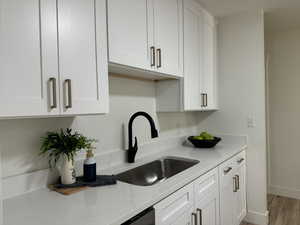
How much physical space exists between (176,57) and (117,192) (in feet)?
4.02

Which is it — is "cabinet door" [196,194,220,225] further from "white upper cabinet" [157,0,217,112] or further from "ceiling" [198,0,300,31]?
"ceiling" [198,0,300,31]

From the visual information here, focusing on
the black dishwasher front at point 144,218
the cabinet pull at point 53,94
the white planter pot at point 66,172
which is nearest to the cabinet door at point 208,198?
the black dishwasher front at point 144,218

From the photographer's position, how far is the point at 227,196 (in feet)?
6.98

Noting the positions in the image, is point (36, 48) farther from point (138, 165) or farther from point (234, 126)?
point (234, 126)

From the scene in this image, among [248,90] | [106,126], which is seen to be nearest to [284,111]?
[248,90]

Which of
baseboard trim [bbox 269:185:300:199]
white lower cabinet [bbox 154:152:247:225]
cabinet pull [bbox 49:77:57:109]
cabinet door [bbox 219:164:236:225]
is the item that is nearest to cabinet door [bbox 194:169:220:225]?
white lower cabinet [bbox 154:152:247:225]

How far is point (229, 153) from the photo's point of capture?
2166mm

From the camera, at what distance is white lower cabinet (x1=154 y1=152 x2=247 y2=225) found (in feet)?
4.31

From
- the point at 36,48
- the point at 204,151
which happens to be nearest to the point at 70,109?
the point at 36,48

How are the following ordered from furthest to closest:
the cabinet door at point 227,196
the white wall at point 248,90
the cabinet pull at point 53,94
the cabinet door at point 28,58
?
the white wall at point 248,90, the cabinet door at point 227,196, the cabinet pull at point 53,94, the cabinet door at point 28,58

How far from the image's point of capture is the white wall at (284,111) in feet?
10.8

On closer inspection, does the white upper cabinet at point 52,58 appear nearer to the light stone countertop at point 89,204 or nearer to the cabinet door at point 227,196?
the light stone countertop at point 89,204

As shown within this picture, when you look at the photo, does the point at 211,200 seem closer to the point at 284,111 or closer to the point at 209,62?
the point at 209,62

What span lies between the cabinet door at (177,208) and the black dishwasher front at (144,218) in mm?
51
